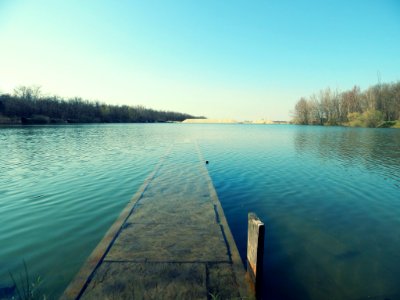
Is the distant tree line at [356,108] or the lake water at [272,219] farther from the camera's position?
the distant tree line at [356,108]

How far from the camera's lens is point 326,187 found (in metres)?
11.3

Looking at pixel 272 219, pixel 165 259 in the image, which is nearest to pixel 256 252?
pixel 165 259

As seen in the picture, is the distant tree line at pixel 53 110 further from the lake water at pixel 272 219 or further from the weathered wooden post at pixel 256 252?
the weathered wooden post at pixel 256 252

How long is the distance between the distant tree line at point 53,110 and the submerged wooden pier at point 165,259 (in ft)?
332

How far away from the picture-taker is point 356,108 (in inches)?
3588

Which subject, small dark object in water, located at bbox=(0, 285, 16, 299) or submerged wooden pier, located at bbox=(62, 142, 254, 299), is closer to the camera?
submerged wooden pier, located at bbox=(62, 142, 254, 299)

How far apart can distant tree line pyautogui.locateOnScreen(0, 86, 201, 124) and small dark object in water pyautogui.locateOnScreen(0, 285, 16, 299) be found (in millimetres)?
101334

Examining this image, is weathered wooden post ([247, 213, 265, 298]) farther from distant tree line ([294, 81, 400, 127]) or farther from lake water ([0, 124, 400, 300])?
distant tree line ([294, 81, 400, 127])

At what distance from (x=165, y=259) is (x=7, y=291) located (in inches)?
125

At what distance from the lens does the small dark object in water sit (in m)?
4.02

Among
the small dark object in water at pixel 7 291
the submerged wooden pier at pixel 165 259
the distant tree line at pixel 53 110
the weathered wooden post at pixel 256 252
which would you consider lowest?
the small dark object in water at pixel 7 291

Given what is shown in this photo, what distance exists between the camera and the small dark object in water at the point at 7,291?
402 centimetres

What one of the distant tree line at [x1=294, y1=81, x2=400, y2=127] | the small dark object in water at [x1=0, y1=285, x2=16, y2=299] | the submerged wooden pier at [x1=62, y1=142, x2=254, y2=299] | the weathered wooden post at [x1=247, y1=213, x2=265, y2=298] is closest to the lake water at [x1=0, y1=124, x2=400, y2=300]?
the small dark object in water at [x1=0, y1=285, x2=16, y2=299]

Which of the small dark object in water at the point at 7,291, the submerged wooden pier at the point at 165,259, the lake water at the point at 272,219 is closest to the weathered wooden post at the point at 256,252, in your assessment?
the submerged wooden pier at the point at 165,259
